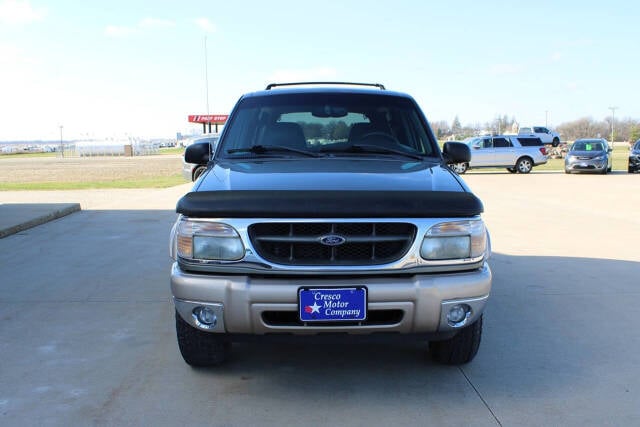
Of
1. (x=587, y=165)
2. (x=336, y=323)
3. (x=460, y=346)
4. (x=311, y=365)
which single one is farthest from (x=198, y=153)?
(x=587, y=165)

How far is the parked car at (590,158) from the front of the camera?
82.1 ft

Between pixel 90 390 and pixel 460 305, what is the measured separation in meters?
2.19

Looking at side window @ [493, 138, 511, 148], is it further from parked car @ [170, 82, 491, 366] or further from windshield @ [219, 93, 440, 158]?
parked car @ [170, 82, 491, 366]

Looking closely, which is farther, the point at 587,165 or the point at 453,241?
the point at 587,165

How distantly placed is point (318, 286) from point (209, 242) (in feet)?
2.09

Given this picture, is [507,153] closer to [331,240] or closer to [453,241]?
[453,241]

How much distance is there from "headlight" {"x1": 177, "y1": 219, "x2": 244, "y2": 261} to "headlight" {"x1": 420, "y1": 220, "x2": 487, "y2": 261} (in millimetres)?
1000

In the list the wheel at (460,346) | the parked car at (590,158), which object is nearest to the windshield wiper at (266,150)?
the wheel at (460,346)

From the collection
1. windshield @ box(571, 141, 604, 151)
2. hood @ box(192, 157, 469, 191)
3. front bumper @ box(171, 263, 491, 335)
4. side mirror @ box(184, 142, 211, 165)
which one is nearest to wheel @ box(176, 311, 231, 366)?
front bumper @ box(171, 263, 491, 335)

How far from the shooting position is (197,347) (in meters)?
3.59

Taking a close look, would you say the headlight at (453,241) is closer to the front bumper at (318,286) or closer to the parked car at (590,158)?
the front bumper at (318,286)

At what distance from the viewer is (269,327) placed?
3.11m

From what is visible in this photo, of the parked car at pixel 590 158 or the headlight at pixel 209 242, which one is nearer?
the headlight at pixel 209 242

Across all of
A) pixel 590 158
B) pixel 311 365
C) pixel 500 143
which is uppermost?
pixel 500 143
